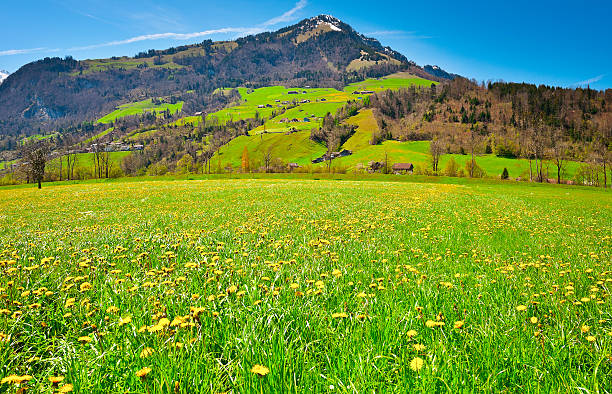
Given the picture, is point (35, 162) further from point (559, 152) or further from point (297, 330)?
point (559, 152)

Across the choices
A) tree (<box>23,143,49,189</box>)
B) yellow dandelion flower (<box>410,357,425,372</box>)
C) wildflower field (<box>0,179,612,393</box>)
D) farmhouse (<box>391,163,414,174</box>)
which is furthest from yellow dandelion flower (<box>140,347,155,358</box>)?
farmhouse (<box>391,163,414,174</box>)

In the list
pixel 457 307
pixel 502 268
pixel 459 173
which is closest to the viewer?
pixel 457 307

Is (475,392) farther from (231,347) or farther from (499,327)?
(231,347)

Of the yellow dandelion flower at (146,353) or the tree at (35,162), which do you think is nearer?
the yellow dandelion flower at (146,353)

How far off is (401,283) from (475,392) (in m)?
2.70

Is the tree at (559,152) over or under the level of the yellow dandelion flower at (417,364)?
over

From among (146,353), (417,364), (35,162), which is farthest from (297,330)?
(35,162)

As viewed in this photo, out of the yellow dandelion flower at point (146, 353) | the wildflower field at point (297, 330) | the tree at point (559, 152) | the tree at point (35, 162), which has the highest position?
the tree at point (559, 152)

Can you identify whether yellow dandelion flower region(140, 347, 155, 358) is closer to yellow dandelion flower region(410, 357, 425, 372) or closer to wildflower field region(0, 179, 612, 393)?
wildflower field region(0, 179, 612, 393)

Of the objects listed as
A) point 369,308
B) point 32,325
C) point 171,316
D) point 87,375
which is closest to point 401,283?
point 369,308

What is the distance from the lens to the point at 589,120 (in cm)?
19312

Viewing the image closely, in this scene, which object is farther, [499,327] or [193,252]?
[193,252]

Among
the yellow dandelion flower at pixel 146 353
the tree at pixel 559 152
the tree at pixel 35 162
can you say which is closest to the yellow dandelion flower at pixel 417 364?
the yellow dandelion flower at pixel 146 353

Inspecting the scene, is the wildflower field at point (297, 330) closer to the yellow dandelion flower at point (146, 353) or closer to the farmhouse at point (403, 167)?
the yellow dandelion flower at point (146, 353)
